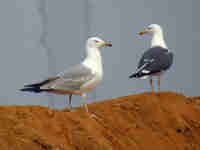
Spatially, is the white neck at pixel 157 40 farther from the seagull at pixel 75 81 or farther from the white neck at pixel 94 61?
the seagull at pixel 75 81

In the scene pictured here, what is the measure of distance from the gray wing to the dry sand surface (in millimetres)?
298

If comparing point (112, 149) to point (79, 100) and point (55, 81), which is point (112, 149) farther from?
point (79, 100)

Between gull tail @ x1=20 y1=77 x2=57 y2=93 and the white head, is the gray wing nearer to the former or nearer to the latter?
gull tail @ x1=20 y1=77 x2=57 y2=93

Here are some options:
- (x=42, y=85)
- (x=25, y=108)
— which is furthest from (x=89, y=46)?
(x=25, y=108)

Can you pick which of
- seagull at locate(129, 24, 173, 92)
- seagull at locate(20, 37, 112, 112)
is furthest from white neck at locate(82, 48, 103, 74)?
seagull at locate(129, 24, 173, 92)

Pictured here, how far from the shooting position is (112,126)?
4680 mm

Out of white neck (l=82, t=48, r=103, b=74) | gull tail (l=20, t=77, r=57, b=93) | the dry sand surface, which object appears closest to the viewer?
the dry sand surface

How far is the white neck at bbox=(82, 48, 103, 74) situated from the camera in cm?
463

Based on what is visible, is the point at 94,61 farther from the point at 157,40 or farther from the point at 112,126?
the point at 157,40

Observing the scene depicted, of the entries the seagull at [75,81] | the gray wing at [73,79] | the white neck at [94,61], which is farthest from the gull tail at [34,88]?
the white neck at [94,61]

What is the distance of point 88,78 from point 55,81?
0.38 meters

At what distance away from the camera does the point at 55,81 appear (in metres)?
4.46

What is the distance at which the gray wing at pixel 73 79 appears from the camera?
4.45 metres

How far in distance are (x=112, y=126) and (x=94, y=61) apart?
2.65 ft
